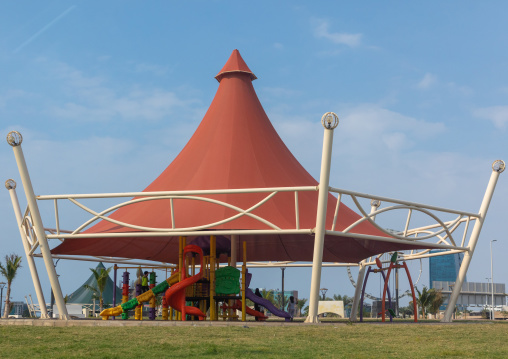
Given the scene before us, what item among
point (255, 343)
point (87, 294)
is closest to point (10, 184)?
point (255, 343)

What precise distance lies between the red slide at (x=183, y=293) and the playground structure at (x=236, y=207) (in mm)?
593

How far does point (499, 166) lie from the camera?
103 ft

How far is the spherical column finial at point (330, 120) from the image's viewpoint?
23.7m

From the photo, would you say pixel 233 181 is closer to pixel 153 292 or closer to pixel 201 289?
pixel 201 289

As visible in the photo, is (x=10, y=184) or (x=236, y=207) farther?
(x=10, y=184)

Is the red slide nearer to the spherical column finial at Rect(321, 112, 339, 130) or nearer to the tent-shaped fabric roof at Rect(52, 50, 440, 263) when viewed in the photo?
the tent-shaped fabric roof at Rect(52, 50, 440, 263)

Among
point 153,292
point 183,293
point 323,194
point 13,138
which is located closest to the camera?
point 323,194

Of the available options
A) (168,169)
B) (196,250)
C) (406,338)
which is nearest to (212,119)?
(168,169)

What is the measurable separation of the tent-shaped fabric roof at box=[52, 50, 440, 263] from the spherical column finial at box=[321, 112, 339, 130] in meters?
4.54

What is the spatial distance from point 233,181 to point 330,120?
622 cm

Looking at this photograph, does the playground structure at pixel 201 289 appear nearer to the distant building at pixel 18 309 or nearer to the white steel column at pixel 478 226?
the white steel column at pixel 478 226

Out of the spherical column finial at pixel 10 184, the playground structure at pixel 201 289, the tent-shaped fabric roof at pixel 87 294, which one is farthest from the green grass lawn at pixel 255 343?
the tent-shaped fabric roof at pixel 87 294

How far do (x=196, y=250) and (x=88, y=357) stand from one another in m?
13.0

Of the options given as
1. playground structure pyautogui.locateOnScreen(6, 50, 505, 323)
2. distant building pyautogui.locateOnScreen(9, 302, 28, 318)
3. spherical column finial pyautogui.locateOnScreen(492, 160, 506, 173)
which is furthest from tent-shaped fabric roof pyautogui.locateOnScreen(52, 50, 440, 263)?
distant building pyautogui.locateOnScreen(9, 302, 28, 318)
